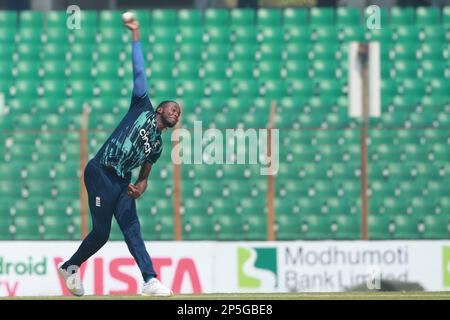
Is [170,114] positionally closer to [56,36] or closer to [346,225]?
[346,225]

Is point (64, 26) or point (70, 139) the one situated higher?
point (64, 26)

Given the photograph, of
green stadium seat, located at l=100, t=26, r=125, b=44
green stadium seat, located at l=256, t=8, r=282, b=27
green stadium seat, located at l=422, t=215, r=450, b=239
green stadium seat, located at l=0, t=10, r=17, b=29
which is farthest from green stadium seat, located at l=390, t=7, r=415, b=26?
green stadium seat, located at l=0, t=10, r=17, b=29

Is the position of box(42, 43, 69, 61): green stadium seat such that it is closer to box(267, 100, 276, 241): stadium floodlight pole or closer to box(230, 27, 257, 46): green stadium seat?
box(230, 27, 257, 46): green stadium seat

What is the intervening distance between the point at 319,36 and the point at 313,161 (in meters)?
2.45

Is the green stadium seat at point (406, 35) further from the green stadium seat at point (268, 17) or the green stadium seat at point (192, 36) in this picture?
the green stadium seat at point (192, 36)

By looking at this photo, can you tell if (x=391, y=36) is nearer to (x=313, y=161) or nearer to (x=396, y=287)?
(x=313, y=161)

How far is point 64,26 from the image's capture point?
1944 cm

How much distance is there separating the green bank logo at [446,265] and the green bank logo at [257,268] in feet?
6.07

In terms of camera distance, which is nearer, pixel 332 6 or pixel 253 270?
pixel 253 270

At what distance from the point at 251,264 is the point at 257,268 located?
8cm

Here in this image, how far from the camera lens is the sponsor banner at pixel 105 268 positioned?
14156 millimetres

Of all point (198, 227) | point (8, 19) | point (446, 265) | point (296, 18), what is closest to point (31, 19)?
point (8, 19)

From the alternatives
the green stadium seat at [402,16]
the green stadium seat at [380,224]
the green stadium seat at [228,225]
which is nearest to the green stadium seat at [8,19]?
the green stadium seat at [228,225]
